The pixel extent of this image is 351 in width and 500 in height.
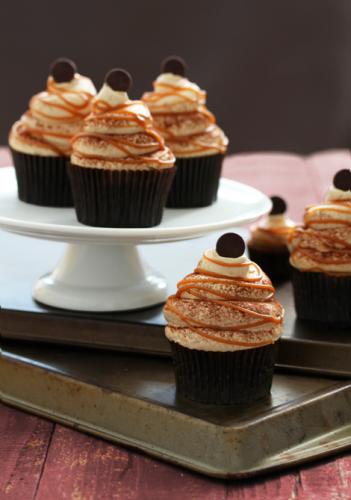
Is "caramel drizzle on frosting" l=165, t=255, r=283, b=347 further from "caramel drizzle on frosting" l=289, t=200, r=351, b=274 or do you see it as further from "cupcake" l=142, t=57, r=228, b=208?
"cupcake" l=142, t=57, r=228, b=208

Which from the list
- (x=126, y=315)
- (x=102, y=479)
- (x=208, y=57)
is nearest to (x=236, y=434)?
(x=102, y=479)

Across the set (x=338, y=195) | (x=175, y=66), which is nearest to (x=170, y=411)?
(x=338, y=195)

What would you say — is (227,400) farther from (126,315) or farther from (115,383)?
(126,315)

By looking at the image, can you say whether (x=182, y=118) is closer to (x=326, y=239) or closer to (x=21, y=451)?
(x=326, y=239)

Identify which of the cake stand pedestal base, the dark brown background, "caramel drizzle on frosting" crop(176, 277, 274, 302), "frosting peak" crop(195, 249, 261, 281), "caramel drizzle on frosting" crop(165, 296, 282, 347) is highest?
"frosting peak" crop(195, 249, 261, 281)

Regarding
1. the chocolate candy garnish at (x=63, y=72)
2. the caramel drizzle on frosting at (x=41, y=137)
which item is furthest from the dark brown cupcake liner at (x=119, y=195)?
the chocolate candy garnish at (x=63, y=72)

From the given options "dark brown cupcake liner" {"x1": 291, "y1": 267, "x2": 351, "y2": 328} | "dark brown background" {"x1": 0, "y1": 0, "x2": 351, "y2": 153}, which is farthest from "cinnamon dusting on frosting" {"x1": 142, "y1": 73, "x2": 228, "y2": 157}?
"dark brown background" {"x1": 0, "y1": 0, "x2": 351, "y2": 153}

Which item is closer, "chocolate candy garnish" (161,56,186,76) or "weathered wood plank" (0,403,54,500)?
"weathered wood plank" (0,403,54,500)
